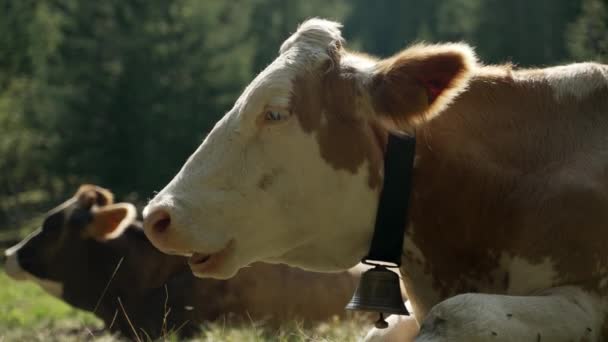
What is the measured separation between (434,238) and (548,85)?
0.80 m

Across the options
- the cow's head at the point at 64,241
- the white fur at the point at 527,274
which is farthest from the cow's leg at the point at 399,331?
the cow's head at the point at 64,241

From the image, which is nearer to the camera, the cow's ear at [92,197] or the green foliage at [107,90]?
the cow's ear at [92,197]

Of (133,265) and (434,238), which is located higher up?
(434,238)

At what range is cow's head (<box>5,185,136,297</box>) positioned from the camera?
881cm

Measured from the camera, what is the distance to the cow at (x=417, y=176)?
3635mm

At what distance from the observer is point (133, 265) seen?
8.34m

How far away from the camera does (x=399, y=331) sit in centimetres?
429

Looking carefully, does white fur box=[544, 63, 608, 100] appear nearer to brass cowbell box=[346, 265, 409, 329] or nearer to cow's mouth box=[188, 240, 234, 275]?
brass cowbell box=[346, 265, 409, 329]

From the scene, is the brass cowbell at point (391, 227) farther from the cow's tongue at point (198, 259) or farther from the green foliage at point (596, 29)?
the green foliage at point (596, 29)

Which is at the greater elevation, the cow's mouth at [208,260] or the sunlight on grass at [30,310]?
the cow's mouth at [208,260]

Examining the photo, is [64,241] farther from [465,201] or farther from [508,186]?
[508,186]

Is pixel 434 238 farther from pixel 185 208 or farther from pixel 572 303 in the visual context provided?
pixel 185 208

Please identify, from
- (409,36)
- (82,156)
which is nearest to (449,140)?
(82,156)

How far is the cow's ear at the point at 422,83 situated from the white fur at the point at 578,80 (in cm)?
46
